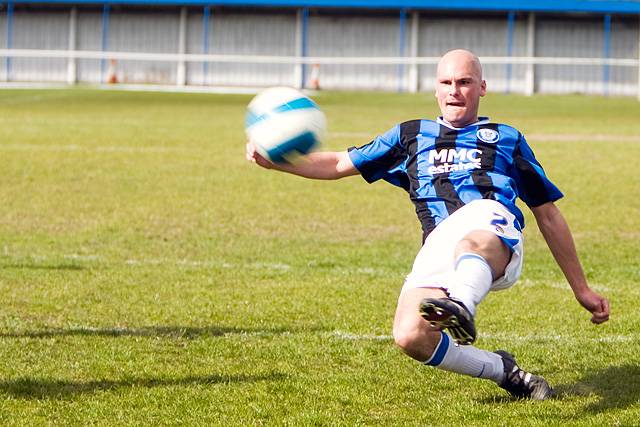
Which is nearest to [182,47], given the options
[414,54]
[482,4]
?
[414,54]

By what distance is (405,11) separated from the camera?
167 feet

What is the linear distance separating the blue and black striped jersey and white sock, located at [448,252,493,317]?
52cm

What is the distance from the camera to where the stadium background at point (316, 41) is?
5031cm

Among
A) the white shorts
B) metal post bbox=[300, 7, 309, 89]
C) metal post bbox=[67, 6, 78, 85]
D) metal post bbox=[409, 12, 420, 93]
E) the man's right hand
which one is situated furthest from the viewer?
metal post bbox=[67, 6, 78, 85]

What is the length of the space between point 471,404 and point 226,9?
47.7m

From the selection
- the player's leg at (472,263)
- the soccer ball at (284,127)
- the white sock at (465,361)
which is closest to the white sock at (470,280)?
the player's leg at (472,263)

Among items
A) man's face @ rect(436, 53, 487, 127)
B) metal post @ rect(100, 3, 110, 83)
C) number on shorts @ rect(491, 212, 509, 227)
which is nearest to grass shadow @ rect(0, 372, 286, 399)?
number on shorts @ rect(491, 212, 509, 227)

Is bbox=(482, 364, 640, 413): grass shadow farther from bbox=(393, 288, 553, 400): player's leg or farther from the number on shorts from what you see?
the number on shorts

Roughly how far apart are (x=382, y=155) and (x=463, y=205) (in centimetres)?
63

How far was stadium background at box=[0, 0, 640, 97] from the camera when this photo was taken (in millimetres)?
50312

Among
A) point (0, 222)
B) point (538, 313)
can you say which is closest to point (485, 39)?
point (0, 222)

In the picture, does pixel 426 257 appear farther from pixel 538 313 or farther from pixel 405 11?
pixel 405 11

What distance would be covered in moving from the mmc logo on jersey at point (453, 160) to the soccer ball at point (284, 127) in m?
0.64

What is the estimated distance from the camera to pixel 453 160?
5.83 meters
